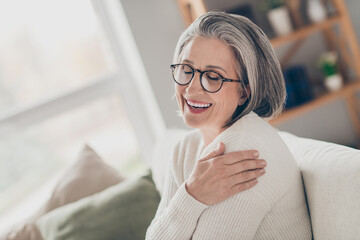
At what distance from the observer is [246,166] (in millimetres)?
1052

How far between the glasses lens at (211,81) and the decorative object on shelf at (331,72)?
1745 mm

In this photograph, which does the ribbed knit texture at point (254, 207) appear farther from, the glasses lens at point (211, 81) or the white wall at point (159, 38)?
the white wall at point (159, 38)

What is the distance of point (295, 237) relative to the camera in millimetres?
1081

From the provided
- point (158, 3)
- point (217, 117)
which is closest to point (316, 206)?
point (217, 117)

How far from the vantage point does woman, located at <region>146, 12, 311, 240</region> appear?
1051 mm

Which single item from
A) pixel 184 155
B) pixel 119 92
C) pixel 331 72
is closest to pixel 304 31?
pixel 331 72

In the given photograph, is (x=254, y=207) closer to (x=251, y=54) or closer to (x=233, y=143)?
(x=233, y=143)

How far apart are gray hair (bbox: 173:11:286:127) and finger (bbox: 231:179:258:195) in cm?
26

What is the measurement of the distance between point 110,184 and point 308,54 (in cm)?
187

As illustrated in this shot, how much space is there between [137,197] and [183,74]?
65cm

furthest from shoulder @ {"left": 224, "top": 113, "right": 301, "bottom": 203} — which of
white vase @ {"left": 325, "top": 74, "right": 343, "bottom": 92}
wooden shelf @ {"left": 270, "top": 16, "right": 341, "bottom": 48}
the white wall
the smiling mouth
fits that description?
white vase @ {"left": 325, "top": 74, "right": 343, "bottom": 92}

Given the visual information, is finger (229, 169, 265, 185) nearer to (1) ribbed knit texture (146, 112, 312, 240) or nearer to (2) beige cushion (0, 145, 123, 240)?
(1) ribbed knit texture (146, 112, 312, 240)

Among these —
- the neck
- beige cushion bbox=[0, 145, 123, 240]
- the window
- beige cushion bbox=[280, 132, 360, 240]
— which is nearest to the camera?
beige cushion bbox=[280, 132, 360, 240]

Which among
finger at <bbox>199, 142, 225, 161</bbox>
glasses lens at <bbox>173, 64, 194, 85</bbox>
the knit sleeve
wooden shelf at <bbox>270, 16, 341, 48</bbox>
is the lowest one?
the knit sleeve
